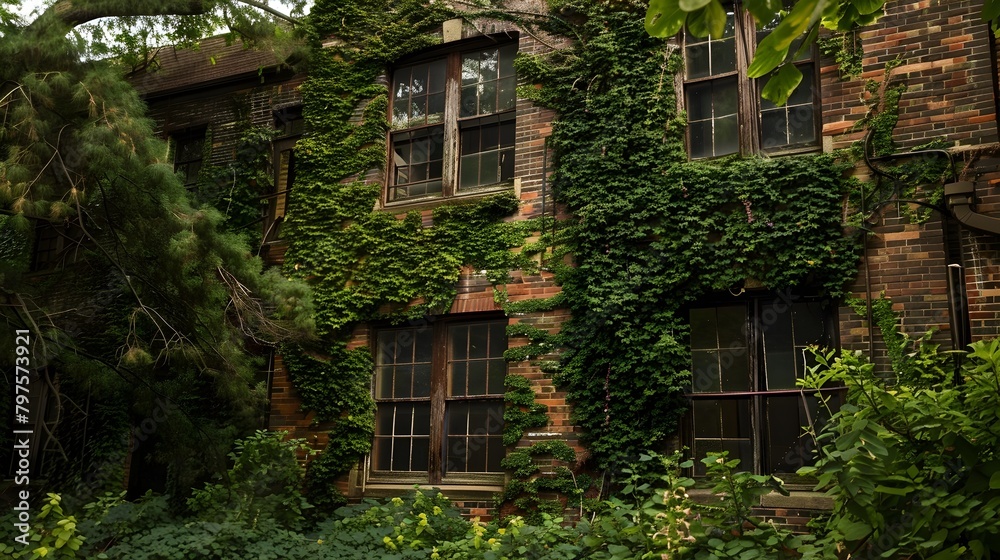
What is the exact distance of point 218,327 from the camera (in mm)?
8922

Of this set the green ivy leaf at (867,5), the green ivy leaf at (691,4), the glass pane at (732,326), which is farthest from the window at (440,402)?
→ the green ivy leaf at (691,4)

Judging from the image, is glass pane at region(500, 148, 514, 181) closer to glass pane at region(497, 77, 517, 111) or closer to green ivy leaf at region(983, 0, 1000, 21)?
glass pane at region(497, 77, 517, 111)

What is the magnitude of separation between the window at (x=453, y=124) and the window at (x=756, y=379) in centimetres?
314

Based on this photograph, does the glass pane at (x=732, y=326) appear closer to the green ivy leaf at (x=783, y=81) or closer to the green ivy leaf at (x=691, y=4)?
the green ivy leaf at (x=783, y=81)

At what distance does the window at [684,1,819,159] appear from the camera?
8297 millimetres

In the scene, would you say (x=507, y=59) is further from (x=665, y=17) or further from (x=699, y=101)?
(x=665, y=17)

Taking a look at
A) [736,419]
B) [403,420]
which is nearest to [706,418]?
[736,419]

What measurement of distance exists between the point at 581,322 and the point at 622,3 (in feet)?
11.7

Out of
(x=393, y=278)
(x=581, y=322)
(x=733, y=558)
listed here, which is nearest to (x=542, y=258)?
(x=581, y=322)

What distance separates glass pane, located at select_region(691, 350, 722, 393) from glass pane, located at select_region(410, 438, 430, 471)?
3.12 metres

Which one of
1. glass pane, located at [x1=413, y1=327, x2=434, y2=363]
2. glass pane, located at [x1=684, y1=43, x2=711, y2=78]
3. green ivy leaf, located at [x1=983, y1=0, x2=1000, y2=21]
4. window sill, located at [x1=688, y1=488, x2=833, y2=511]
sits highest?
glass pane, located at [x1=684, y1=43, x2=711, y2=78]

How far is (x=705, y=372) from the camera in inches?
320

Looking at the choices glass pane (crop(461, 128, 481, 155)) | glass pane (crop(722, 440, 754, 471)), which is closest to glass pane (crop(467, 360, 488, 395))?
glass pane (crop(461, 128, 481, 155))

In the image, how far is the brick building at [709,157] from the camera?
741 cm
